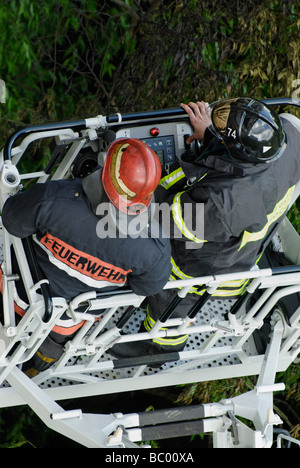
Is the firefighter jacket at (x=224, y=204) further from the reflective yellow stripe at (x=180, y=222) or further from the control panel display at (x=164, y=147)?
the control panel display at (x=164, y=147)

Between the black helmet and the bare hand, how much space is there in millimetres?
686

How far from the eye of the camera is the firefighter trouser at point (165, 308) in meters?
4.36

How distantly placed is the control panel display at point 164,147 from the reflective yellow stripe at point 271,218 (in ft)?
2.79

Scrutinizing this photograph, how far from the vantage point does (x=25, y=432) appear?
7750mm

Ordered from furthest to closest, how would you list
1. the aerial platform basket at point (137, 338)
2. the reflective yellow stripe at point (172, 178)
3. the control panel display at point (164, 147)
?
the control panel display at point (164, 147) → the reflective yellow stripe at point (172, 178) → the aerial platform basket at point (137, 338)

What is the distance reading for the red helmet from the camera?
10.9ft

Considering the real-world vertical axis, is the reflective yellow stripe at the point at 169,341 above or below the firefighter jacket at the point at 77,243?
below

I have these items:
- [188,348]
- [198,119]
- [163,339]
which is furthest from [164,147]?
[188,348]

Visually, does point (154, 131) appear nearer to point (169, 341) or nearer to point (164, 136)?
point (164, 136)

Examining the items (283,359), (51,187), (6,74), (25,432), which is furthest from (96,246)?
(25,432)

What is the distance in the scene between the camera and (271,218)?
161 inches

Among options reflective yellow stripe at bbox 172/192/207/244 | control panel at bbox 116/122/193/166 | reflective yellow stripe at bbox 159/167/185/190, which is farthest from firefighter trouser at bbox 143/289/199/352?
control panel at bbox 116/122/193/166

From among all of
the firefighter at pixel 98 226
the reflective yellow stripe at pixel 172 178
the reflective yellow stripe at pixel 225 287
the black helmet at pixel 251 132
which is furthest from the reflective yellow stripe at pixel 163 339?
the black helmet at pixel 251 132

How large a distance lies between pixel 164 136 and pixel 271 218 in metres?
0.98
